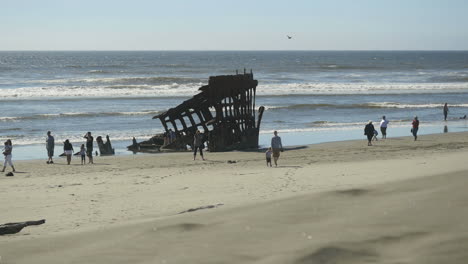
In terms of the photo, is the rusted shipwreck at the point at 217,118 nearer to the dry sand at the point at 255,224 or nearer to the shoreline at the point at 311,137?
the shoreline at the point at 311,137

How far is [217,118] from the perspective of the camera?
2427 centimetres

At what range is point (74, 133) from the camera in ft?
103

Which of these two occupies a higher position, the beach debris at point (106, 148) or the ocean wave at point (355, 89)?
the ocean wave at point (355, 89)

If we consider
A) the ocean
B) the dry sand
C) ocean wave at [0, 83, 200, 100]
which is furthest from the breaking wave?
the dry sand

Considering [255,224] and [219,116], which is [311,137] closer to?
[219,116]

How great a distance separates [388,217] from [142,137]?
77.7ft

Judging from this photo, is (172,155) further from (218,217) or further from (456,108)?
(456,108)

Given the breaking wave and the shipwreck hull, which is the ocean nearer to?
the breaking wave

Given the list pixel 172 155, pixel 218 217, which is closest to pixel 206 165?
pixel 172 155

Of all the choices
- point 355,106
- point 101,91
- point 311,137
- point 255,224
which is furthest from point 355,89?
point 255,224

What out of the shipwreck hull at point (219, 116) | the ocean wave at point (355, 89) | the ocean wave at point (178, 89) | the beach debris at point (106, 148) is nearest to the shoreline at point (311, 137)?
the beach debris at point (106, 148)

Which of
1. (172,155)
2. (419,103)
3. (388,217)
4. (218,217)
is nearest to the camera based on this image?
(388,217)

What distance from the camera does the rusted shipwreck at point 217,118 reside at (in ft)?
79.3

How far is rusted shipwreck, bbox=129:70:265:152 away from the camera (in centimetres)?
2416
